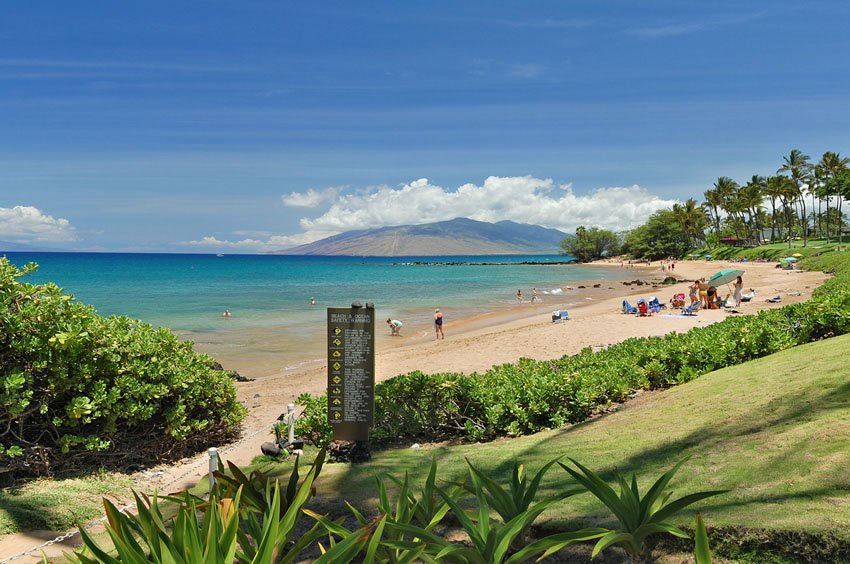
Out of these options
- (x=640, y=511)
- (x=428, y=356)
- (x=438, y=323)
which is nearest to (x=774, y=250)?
(x=438, y=323)

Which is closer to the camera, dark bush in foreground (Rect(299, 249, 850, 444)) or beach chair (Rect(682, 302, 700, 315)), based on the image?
dark bush in foreground (Rect(299, 249, 850, 444))

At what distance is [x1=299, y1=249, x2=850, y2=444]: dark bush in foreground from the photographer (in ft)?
22.0

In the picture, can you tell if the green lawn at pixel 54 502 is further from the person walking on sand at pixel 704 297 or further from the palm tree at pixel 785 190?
the palm tree at pixel 785 190

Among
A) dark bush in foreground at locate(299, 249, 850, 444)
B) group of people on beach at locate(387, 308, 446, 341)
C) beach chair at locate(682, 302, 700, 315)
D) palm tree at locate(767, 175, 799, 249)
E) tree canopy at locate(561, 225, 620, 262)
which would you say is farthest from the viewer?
tree canopy at locate(561, 225, 620, 262)

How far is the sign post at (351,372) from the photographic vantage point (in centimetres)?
653

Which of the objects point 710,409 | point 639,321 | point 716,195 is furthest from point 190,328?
point 716,195

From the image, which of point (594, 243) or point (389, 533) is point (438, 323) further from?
point (594, 243)

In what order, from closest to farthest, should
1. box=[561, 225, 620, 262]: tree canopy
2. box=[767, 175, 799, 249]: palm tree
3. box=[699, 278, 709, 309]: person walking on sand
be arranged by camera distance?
box=[699, 278, 709, 309]: person walking on sand < box=[767, 175, 799, 249]: palm tree < box=[561, 225, 620, 262]: tree canopy

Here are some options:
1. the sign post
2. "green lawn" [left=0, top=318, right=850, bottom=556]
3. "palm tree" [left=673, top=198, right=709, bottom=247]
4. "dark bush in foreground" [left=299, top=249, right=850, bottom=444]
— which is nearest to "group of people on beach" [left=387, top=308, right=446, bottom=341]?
"dark bush in foreground" [left=299, top=249, right=850, bottom=444]

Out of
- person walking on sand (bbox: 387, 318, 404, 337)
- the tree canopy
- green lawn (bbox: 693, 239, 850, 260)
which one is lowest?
person walking on sand (bbox: 387, 318, 404, 337)

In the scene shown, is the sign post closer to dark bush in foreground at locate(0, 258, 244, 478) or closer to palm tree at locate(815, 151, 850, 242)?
dark bush in foreground at locate(0, 258, 244, 478)

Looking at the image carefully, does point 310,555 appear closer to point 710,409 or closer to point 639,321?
point 710,409

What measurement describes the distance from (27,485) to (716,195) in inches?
3973

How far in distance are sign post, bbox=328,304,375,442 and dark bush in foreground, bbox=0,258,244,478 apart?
78.9 inches
